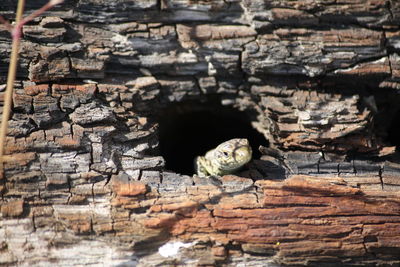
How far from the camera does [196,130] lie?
6.56 m

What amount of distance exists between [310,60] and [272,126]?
0.78 m

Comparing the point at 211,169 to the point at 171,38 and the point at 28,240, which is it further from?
the point at 28,240

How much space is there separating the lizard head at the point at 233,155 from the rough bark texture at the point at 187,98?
0.50 ft

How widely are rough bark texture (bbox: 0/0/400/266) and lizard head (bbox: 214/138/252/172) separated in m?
0.15

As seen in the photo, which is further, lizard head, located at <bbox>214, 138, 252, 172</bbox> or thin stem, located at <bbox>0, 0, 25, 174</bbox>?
lizard head, located at <bbox>214, 138, 252, 172</bbox>

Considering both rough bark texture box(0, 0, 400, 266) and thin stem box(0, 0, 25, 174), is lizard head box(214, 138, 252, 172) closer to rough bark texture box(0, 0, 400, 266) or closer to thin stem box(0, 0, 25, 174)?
rough bark texture box(0, 0, 400, 266)

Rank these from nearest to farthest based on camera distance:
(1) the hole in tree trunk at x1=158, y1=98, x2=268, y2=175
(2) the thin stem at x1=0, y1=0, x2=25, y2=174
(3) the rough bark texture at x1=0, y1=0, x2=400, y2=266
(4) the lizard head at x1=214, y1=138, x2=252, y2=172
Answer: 1. (2) the thin stem at x1=0, y1=0, x2=25, y2=174
2. (3) the rough bark texture at x1=0, y1=0, x2=400, y2=266
3. (4) the lizard head at x1=214, y1=138, x2=252, y2=172
4. (1) the hole in tree trunk at x1=158, y1=98, x2=268, y2=175

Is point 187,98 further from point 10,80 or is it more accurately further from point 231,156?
point 10,80

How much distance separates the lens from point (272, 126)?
4469mm

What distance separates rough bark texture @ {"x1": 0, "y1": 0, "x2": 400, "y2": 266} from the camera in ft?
12.6

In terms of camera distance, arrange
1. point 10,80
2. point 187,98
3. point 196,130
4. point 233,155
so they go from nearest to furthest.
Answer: point 10,80, point 233,155, point 187,98, point 196,130

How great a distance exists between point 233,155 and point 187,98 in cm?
89

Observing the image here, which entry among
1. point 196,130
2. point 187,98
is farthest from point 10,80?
point 196,130

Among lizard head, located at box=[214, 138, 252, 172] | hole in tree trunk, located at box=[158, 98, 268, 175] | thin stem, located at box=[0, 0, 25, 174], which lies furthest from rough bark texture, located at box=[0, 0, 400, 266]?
hole in tree trunk, located at box=[158, 98, 268, 175]
